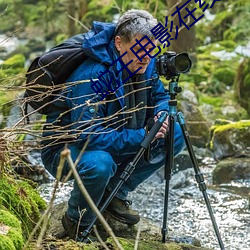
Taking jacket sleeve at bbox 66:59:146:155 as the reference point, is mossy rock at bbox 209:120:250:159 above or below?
below

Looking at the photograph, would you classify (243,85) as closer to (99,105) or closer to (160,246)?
(160,246)

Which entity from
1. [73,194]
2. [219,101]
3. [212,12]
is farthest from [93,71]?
[212,12]

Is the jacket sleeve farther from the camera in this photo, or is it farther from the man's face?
the camera

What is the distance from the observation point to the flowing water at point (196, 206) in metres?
4.37

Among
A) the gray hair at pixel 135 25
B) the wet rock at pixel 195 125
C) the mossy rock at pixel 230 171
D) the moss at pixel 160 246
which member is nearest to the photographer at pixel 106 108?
the gray hair at pixel 135 25

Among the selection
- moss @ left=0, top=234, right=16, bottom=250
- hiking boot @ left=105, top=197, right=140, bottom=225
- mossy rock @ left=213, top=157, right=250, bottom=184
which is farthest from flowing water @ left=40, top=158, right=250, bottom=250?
moss @ left=0, top=234, right=16, bottom=250

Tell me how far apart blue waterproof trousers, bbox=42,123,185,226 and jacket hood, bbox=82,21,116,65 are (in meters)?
0.50

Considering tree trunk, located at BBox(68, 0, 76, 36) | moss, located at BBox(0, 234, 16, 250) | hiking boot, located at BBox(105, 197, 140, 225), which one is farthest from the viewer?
tree trunk, located at BBox(68, 0, 76, 36)

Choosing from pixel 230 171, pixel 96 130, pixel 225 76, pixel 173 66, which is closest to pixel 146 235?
pixel 96 130

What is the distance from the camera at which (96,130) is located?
3.04 meters

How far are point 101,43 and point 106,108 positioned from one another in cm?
35

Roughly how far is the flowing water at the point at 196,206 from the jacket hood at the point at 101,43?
1329 mm

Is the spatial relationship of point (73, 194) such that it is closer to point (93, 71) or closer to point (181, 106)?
point (93, 71)

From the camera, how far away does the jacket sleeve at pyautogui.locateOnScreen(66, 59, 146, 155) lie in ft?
9.95
